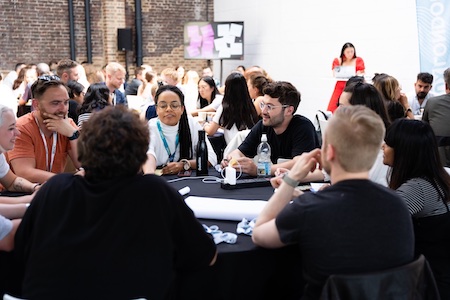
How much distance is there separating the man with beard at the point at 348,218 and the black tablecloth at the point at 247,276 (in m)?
0.20

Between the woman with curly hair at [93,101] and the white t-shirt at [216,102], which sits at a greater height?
the woman with curly hair at [93,101]

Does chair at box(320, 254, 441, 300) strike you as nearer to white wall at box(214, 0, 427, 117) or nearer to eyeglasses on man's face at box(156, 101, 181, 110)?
eyeglasses on man's face at box(156, 101, 181, 110)

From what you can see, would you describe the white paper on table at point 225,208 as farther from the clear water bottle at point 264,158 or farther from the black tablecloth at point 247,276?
the clear water bottle at point 264,158

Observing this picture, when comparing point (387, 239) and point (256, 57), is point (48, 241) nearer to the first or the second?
point (387, 239)

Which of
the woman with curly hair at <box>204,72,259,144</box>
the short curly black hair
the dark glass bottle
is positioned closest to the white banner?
the woman with curly hair at <box>204,72,259,144</box>

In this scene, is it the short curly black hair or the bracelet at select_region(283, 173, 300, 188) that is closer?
the short curly black hair

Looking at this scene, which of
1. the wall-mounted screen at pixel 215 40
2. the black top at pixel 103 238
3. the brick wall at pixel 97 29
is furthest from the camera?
the wall-mounted screen at pixel 215 40

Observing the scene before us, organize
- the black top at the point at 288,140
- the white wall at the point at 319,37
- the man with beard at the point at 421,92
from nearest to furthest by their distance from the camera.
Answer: the black top at the point at 288,140 → the man with beard at the point at 421,92 → the white wall at the point at 319,37

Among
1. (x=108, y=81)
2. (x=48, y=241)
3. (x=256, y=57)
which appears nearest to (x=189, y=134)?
(x=48, y=241)

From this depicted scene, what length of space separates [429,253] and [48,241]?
159 centimetres

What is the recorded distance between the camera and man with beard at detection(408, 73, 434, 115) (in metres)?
6.12

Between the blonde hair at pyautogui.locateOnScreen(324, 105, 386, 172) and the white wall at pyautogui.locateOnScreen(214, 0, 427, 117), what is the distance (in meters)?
7.00

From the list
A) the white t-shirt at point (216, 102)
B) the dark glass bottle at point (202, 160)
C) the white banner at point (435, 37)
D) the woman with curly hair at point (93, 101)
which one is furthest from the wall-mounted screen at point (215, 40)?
the dark glass bottle at point (202, 160)

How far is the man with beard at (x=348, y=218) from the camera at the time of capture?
167 centimetres
